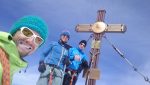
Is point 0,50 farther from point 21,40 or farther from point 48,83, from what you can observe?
point 48,83

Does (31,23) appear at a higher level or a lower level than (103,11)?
lower

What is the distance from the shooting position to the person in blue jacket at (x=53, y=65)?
8.55 m

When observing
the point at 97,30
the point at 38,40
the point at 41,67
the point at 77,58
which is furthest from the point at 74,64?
the point at 38,40

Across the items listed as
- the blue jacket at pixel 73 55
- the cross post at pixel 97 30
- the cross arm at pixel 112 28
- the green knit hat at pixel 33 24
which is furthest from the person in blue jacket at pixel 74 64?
the green knit hat at pixel 33 24

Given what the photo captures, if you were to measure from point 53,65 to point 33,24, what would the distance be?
5.77m

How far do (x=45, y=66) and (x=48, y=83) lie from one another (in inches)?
17.0

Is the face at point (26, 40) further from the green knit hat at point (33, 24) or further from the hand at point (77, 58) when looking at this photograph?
the hand at point (77, 58)

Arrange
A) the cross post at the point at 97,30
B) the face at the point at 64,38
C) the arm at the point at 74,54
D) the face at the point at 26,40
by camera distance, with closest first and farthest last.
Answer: the face at the point at 26,40, the face at the point at 64,38, the arm at the point at 74,54, the cross post at the point at 97,30

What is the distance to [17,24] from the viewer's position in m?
2.89

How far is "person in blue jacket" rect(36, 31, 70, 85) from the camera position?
8547 mm

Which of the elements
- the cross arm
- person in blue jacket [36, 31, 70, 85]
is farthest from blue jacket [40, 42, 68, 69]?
the cross arm

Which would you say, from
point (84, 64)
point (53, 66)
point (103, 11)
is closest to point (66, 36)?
point (53, 66)

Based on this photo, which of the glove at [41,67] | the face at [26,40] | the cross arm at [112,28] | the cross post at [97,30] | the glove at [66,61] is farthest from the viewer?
the cross arm at [112,28]

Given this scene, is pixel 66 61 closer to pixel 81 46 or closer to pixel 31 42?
pixel 81 46
